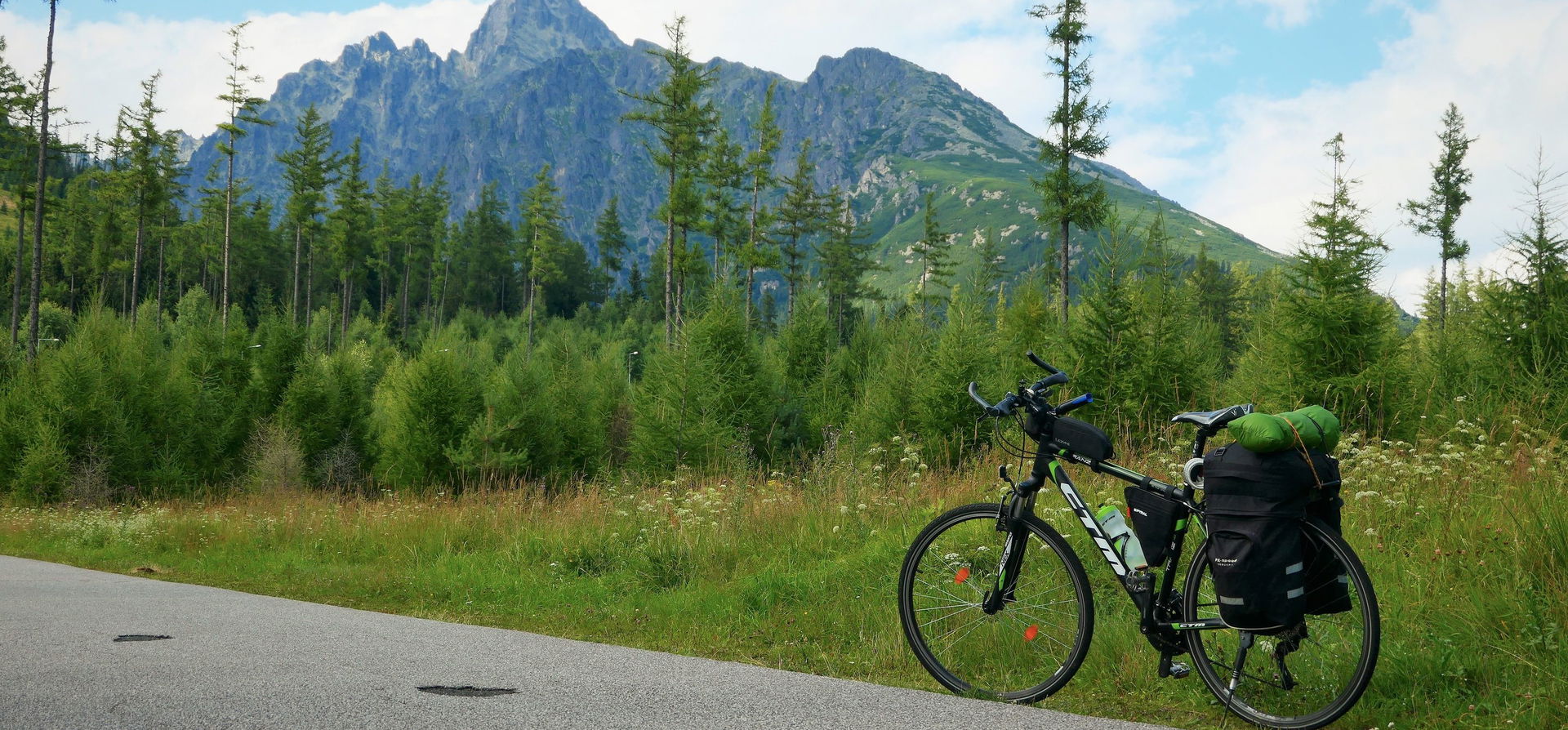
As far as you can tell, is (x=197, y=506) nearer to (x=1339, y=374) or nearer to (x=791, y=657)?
(x=791, y=657)

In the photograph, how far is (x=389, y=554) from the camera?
10688 mm

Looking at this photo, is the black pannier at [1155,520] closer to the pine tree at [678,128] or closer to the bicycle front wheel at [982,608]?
the bicycle front wheel at [982,608]

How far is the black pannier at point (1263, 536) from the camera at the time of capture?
3514 mm

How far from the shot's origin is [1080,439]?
13.9 feet

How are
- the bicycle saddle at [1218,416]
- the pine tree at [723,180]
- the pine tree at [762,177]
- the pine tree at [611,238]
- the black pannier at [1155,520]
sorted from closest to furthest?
the bicycle saddle at [1218,416] → the black pannier at [1155,520] → the pine tree at [762,177] → the pine tree at [723,180] → the pine tree at [611,238]

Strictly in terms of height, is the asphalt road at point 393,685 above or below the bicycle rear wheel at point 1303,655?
below

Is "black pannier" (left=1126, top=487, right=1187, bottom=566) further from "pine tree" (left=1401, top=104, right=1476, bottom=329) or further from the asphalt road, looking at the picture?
"pine tree" (left=1401, top=104, right=1476, bottom=329)

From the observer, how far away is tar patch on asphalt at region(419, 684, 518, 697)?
4074 millimetres

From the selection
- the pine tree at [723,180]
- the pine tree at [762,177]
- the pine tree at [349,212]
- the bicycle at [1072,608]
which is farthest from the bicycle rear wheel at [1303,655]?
the pine tree at [349,212]

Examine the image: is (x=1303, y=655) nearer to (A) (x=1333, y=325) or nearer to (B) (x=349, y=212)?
(A) (x=1333, y=325)

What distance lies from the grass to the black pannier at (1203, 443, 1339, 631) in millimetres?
761

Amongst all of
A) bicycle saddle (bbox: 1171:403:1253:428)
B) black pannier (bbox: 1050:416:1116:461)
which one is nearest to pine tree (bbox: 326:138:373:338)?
black pannier (bbox: 1050:416:1116:461)

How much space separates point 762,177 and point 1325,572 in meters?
50.0

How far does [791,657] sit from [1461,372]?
54.7ft
